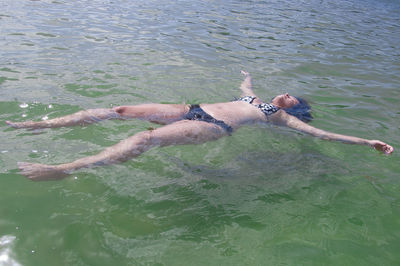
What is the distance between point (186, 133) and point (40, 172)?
5.64 feet

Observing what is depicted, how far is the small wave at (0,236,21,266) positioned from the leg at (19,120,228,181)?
762 mm

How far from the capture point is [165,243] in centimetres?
282

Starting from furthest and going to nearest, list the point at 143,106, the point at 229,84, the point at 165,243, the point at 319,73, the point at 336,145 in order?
the point at 319,73, the point at 229,84, the point at 336,145, the point at 143,106, the point at 165,243

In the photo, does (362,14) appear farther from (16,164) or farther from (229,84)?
(16,164)

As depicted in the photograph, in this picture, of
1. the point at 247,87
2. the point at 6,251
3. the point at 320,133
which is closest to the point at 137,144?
the point at 6,251

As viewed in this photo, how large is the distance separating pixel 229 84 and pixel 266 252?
181 inches

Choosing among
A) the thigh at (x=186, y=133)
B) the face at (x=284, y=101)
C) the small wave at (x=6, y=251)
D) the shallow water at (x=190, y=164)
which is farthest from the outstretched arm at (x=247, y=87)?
the small wave at (x=6, y=251)

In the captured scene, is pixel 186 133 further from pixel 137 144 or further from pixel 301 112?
pixel 301 112

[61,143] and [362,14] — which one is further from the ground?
[362,14]

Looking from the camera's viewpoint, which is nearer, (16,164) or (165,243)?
(165,243)

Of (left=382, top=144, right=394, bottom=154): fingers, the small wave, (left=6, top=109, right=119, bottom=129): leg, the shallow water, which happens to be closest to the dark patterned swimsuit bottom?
the shallow water

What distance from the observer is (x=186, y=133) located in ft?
13.7

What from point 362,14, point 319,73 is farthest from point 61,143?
point 362,14

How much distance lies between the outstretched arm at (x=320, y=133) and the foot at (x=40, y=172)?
3.35m
